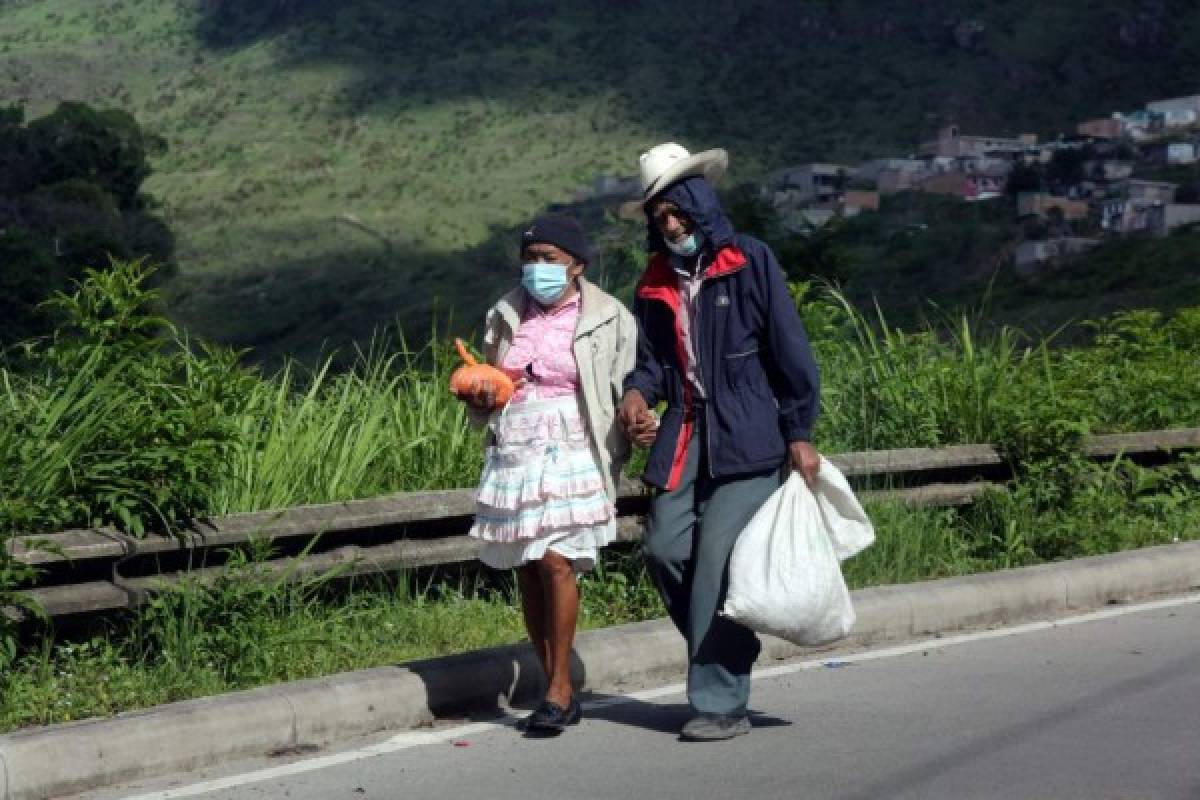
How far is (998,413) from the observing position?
1133cm

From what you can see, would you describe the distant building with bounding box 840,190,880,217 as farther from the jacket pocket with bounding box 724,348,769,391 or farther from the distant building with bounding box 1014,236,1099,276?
the jacket pocket with bounding box 724,348,769,391

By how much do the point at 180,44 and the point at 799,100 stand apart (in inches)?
1784

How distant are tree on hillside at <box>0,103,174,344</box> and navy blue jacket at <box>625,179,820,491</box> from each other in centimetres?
5945

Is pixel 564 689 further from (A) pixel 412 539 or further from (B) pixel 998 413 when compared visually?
(B) pixel 998 413

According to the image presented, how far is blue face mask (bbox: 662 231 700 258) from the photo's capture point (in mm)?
6977

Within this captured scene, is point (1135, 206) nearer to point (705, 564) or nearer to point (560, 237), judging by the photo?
point (560, 237)

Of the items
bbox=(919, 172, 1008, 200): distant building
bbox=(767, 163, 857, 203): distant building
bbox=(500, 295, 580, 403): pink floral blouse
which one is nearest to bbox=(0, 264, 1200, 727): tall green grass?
bbox=(500, 295, 580, 403): pink floral blouse

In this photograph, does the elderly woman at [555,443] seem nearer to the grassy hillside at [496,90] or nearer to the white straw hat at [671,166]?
the white straw hat at [671,166]

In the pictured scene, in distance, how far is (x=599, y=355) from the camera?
23.2 ft

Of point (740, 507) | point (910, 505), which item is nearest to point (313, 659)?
point (740, 507)

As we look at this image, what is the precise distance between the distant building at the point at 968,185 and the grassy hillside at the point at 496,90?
203 inches

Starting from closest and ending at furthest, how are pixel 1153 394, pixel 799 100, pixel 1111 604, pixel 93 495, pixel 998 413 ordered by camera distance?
pixel 93 495, pixel 1111 604, pixel 998 413, pixel 1153 394, pixel 799 100

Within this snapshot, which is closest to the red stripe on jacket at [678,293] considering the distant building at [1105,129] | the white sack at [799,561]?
the white sack at [799,561]

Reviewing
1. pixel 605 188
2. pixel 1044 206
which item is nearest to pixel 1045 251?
pixel 1044 206
